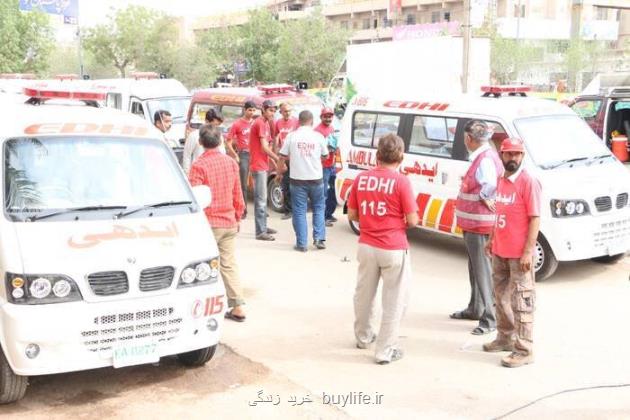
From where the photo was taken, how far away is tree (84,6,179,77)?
168 ft

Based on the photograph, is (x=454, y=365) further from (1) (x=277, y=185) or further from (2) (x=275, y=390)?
(1) (x=277, y=185)

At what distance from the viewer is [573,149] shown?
27.1ft

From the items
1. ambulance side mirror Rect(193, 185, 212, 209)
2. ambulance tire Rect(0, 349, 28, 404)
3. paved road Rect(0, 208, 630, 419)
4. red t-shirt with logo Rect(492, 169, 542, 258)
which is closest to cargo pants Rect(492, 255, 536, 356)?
red t-shirt with logo Rect(492, 169, 542, 258)

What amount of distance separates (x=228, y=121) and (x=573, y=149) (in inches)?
260

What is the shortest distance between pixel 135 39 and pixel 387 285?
49.5 m

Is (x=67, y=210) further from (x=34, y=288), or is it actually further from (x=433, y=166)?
(x=433, y=166)

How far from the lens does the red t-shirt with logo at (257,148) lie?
10281 millimetres

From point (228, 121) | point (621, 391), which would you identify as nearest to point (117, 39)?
point (228, 121)

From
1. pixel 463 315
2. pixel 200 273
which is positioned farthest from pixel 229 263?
pixel 463 315

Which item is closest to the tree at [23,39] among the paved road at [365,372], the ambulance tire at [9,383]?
the paved road at [365,372]

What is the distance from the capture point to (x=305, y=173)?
912 centimetres

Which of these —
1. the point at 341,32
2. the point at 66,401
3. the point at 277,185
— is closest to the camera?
the point at 66,401

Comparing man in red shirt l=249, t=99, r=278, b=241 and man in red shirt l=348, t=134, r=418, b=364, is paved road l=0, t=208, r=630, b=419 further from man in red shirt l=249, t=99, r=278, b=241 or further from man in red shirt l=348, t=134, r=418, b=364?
man in red shirt l=249, t=99, r=278, b=241

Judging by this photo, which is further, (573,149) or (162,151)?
(573,149)
